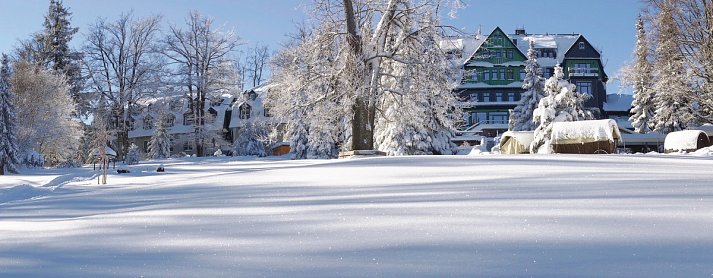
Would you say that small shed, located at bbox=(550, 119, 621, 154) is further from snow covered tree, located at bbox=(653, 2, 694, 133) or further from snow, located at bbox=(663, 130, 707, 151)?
snow, located at bbox=(663, 130, 707, 151)

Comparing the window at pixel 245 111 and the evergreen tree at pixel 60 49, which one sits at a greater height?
the evergreen tree at pixel 60 49

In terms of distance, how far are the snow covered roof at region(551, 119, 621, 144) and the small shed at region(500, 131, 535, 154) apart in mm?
7091

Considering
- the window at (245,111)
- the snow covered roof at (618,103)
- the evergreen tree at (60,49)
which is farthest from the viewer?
the snow covered roof at (618,103)

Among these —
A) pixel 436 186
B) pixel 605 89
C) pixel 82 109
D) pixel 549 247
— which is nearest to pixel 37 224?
pixel 436 186

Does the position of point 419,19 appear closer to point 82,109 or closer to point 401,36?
point 401,36

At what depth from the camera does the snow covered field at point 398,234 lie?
2.85 m

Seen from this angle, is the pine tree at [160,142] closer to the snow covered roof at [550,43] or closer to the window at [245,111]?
the window at [245,111]

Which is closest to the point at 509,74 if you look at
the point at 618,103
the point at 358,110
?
the point at 618,103

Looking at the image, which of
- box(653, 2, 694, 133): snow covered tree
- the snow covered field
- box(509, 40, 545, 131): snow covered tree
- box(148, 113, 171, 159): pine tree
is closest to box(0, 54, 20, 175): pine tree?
box(148, 113, 171, 159): pine tree

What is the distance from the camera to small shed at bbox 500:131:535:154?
1473 inches

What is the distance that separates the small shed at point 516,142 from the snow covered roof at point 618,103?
1060 inches

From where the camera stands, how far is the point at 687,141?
31078 millimetres

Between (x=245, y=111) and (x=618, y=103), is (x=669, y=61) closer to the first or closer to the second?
(x=618, y=103)

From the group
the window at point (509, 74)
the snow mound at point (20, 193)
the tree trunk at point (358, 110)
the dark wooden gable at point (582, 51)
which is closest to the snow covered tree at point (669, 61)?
the tree trunk at point (358, 110)
